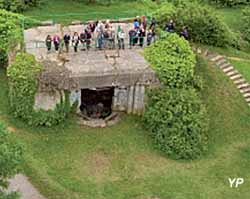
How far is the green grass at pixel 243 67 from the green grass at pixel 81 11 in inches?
308

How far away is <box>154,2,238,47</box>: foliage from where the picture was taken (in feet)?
119

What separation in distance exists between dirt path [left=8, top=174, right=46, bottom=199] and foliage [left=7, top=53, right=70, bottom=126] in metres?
3.59

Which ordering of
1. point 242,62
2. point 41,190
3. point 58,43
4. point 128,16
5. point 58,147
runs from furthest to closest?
point 128,16 < point 242,62 < point 58,43 < point 58,147 < point 41,190

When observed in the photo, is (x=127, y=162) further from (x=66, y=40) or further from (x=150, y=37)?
(x=150, y=37)

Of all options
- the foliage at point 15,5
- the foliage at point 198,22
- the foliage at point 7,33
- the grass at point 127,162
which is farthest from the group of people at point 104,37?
the foliage at point 15,5

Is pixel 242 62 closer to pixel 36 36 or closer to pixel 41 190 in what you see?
pixel 36 36

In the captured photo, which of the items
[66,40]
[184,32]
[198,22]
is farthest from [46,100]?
[198,22]

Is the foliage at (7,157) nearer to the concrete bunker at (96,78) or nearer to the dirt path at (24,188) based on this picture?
the dirt path at (24,188)

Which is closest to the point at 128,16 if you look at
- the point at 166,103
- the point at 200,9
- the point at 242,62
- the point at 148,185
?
the point at 200,9

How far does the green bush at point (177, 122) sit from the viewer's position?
29.0 metres

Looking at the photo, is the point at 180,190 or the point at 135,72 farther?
the point at 135,72

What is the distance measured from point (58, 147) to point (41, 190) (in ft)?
9.85

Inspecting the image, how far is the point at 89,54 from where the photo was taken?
31344mm

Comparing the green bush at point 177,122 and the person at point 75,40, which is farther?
the person at point 75,40
